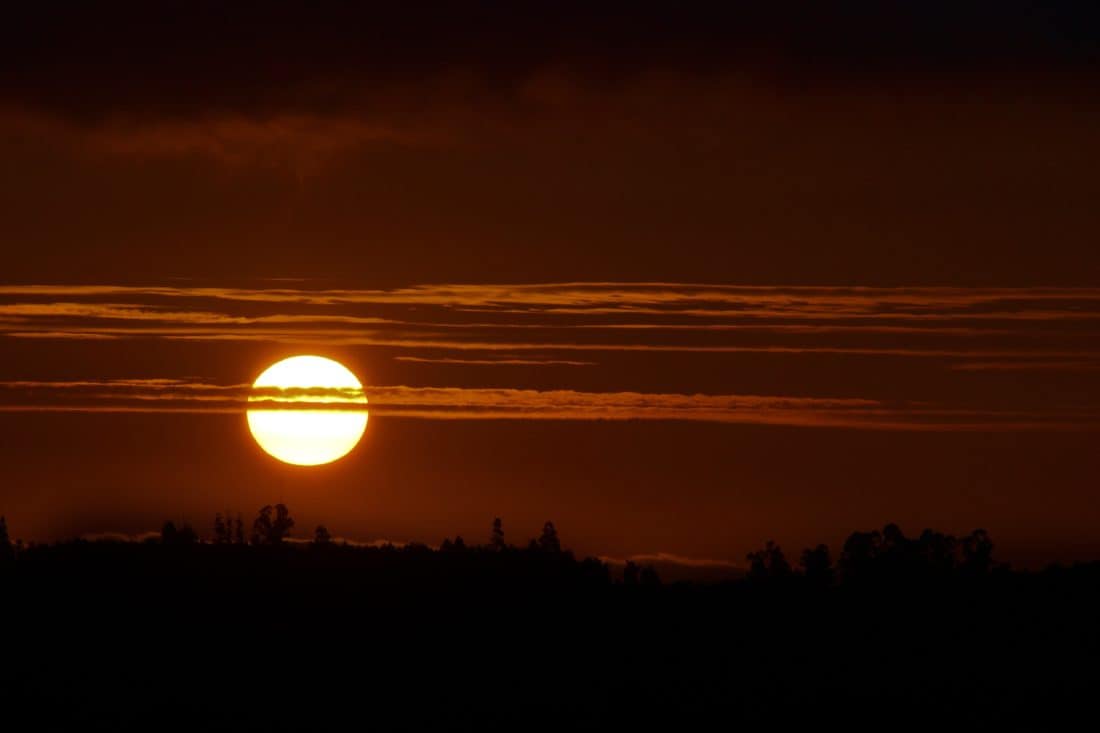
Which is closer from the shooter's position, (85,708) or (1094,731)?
(1094,731)

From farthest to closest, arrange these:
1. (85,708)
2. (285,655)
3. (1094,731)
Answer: (285,655), (85,708), (1094,731)

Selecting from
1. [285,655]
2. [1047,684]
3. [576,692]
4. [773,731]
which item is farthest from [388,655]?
[1047,684]

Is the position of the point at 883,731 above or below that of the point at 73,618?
below

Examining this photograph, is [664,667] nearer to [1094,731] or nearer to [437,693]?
[437,693]

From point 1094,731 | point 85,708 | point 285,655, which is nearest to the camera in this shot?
point 1094,731

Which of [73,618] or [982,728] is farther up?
[73,618]

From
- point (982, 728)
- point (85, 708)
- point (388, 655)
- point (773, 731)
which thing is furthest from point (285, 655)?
point (982, 728)

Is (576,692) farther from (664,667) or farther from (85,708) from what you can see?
(85,708)

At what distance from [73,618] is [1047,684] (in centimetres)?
6860

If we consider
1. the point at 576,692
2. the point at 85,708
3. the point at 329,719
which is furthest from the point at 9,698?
the point at 576,692

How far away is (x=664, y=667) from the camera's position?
618 feet

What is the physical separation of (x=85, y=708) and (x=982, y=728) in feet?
189

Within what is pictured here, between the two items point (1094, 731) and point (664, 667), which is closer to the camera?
point (1094, 731)

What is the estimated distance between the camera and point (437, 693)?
189m
